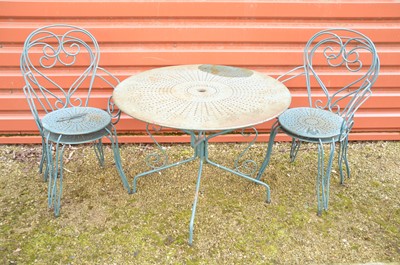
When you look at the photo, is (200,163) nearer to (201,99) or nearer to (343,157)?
(201,99)

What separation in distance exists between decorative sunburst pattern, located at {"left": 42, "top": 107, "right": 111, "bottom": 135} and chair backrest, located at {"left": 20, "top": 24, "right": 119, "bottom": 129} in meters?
0.16

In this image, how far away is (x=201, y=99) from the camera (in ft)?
8.45

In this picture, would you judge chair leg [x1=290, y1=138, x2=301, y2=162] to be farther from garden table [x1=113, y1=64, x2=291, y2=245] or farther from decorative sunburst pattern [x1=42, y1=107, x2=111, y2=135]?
decorative sunburst pattern [x1=42, y1=107, x2=111, y2=135]

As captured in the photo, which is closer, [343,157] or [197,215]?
[197,215]

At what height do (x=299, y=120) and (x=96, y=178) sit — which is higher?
(x=299, y=120)

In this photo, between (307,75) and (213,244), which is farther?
(307,75)

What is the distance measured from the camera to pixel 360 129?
3883 mm

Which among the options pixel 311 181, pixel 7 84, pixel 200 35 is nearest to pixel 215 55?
pixel 200 35

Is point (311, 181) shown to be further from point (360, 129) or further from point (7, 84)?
point (7, 84)

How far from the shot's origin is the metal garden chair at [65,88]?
2.77 m

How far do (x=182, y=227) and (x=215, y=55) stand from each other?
5.06ft

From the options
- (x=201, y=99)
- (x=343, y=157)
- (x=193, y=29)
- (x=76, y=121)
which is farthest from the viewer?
(x=343, y=157)

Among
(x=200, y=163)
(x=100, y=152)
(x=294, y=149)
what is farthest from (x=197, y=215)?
(x=294, y=149)

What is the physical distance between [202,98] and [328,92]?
161 centimetres
